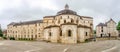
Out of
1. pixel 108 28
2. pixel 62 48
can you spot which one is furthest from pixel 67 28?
pixel 108 28

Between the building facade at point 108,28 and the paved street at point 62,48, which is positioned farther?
the building facade at point 108,28

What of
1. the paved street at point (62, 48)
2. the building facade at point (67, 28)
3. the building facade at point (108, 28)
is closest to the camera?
the paved street at point (62, 48)

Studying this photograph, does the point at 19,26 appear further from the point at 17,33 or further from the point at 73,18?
the point at 73,18

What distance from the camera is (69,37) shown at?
5378 centimetres

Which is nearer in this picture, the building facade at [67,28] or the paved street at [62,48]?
the paved street at [62,48]

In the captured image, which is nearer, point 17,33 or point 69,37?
point 69,37

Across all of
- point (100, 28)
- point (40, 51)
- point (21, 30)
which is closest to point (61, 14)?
point (40, 51)

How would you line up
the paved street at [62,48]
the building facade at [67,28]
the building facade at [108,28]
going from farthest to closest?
the building facade at [108,28], the building facade at [67,28], the paved street at [62,48]

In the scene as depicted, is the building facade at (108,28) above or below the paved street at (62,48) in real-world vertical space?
above

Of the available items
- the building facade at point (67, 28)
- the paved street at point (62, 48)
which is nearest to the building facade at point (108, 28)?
the building facade at point (67, 28)

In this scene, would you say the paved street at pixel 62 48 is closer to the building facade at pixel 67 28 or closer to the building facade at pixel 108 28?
the building facade at pixel 67 28

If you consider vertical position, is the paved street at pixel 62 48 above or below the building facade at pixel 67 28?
below

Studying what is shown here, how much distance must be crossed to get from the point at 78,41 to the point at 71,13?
8333 mm

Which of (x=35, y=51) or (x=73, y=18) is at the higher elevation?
(x=73, y=18)
